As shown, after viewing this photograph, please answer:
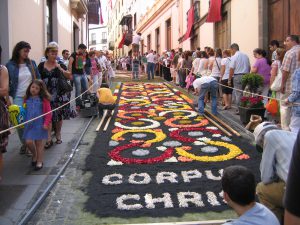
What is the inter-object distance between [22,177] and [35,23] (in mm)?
6507

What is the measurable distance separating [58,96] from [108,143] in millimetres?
1249

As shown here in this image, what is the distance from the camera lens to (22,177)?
233 inches

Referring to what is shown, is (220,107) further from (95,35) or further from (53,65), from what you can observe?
(95,35)

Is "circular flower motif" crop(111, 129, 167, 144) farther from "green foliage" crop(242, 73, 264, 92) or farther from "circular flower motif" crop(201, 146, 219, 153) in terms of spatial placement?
"green foliage" crop(242, 73, 264, 92)

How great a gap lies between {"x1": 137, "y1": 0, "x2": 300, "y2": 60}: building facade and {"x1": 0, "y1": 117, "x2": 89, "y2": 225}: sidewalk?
599 centimetres

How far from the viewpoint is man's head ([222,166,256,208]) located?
2682 mm

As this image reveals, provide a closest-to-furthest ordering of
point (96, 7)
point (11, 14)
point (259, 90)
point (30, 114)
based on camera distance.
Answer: point (30, 114) < point (11, 14) < point (259, 90) < point (96, 7)

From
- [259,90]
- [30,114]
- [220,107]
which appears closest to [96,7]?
[220,107]

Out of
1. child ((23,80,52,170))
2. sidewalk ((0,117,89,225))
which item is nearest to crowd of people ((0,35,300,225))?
child ((23,80,52,170))

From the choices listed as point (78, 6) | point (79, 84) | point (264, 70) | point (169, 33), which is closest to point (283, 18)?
point (264, 70)

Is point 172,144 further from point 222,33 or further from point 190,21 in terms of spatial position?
point 190,21

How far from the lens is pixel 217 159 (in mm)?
6797

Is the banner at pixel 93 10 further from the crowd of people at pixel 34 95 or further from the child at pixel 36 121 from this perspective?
the child at pixel 36 121

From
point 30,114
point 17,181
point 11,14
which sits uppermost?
point 11,14
